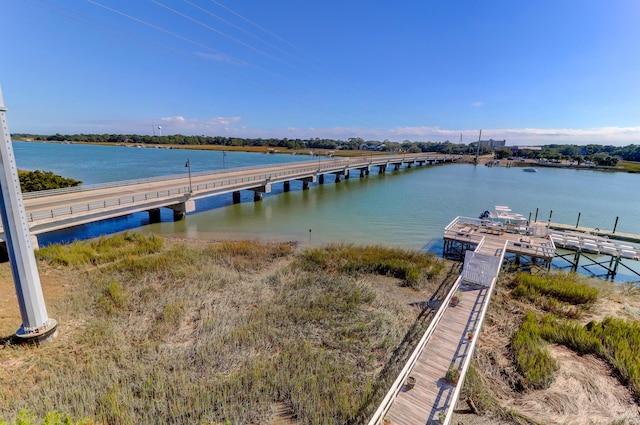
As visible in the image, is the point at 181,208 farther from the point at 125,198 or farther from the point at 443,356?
the point at 443,356

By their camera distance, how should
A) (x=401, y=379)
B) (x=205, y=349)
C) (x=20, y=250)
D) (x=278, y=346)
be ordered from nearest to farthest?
(x=401, y=379) < (x=20, y=250) < (x=205, y=349) < (x=278, y=346)

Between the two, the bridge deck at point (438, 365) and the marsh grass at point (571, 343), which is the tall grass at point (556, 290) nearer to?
the marsh grass at point (571, 343)

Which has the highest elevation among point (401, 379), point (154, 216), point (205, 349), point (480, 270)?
point (480, 270)

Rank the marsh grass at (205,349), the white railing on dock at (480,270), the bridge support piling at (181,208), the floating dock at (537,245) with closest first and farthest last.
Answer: the marsh grass at (205,349)
the white railing on dock at (480,270)
the floating dock at (537,245)
the bridge support piling at (181,208)

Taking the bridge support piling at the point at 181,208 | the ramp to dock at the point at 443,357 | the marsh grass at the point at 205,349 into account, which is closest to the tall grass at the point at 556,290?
the ramp to dock at the point at 443,357

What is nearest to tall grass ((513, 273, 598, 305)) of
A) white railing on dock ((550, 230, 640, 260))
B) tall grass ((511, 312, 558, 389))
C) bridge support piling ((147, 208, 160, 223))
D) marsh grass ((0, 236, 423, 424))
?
tall grass ((511, 312, 558, 389))

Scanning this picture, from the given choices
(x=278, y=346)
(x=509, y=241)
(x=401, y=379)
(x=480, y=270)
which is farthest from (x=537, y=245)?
(x=278, y=346)
